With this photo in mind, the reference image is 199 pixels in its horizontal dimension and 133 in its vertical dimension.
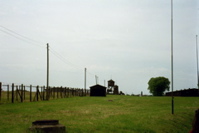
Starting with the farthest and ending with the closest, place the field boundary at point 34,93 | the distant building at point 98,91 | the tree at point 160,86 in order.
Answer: the tree at point 160,86 < the distant building at point 98,91 < the field boundary at point 34,93

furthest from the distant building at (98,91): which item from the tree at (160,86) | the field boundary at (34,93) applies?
the tree at (160,86)

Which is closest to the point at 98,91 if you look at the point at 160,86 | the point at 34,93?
the point at 34,93

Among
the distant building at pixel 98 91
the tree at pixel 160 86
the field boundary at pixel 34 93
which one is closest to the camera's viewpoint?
the field boundary at pixel 34 93

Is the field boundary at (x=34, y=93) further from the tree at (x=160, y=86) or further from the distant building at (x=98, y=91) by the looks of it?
the tree at (x=160, y=86)

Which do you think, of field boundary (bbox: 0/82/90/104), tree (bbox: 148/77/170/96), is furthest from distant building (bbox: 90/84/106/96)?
tree (bbox: 148/77/170/96)

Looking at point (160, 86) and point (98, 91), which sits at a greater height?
point (160, 86)

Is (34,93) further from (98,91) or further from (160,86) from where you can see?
(160,86)

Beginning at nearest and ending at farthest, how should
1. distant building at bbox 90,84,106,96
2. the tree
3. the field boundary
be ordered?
1. the field boundary
2. distant building at bbox 90,84,106,96
3. the tree

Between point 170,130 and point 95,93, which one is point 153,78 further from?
point 170,130

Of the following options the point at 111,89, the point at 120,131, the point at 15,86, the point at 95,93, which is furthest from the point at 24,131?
the point at 111,89

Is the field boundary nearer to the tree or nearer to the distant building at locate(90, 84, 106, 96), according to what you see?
the distant building at locate(90, 84, 106, 96)

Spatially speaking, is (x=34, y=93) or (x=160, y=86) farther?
(x=160, y=86)

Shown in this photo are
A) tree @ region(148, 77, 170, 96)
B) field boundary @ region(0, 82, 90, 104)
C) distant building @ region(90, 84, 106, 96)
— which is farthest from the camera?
tree @ region(148, 77, 170, 96)

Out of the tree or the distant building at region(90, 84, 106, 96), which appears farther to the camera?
the tree
